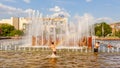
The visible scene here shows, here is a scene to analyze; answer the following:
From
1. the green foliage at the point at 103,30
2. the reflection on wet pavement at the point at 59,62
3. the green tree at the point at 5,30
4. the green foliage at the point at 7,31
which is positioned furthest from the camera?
the green tree at the point at 5,30

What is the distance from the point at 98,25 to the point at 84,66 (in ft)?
538

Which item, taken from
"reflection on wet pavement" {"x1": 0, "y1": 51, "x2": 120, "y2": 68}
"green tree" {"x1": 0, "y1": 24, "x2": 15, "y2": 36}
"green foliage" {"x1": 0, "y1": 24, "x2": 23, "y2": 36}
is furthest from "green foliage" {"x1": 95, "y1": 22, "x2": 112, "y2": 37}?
"reflection on wet pavement" {"x1": 0, "y1": 51, "x2": 120, "y2": 68}

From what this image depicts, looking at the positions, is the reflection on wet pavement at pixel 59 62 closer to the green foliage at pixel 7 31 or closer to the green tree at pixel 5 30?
the green foliage at pixel 7 31

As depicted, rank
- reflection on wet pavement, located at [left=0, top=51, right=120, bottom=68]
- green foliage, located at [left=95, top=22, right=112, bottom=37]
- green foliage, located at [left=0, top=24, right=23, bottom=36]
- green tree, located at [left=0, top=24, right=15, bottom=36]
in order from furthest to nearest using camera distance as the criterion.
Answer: green tree, located at [left=0, top=24, right=15, bottom=36], green foliage, located at [left=0, top=24, right=23, bottom=36], green foliage, located at [left=95, top=22, right=112, bottom=37], reflection on wet pavement, located at [left=0, top=51, right=120, bottom=68]

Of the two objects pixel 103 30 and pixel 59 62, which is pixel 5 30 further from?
pixel 59 62

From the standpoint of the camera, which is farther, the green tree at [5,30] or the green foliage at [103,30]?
the green tree at [5,30]

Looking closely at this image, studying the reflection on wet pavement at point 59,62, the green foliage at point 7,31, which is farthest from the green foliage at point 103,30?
the reflection on wet pavement at point 59,62

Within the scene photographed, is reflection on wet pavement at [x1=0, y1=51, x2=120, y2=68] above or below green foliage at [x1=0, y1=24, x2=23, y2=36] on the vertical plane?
below

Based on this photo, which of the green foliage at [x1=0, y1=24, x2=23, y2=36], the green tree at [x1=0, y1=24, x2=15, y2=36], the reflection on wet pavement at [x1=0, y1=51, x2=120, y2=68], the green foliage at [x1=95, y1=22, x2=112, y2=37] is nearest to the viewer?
the reflection on wet pavement at [x1=0, y1=51, x2=120, y2=68]

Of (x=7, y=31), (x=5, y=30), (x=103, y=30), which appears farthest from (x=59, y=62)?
(x=7, y=31)

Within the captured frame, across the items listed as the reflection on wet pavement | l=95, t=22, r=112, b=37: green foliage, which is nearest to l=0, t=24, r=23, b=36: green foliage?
l=95, t=22, r=112, b=37: green foliage

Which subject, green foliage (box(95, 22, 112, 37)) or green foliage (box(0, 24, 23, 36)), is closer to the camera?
green foliage (box(95, 22, 112, 37))

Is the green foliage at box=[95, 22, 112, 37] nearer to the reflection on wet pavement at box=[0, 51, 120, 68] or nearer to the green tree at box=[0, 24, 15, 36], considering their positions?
the green tree at box=[0, 24, 15, 36]

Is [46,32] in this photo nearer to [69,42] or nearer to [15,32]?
[69,42]
